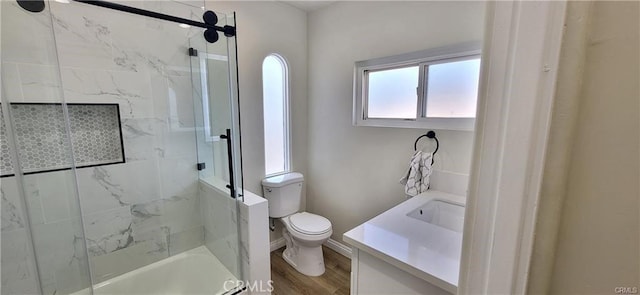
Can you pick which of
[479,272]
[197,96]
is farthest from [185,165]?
[479,272]

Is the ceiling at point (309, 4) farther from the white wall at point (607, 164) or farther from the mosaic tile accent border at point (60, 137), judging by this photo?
the white wall at point (607, 164)

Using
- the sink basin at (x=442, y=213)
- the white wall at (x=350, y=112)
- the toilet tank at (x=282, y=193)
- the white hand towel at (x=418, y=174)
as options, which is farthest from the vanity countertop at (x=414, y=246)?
the toilet tank at (x=282, y=193)

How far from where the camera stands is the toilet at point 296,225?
7.00 ft

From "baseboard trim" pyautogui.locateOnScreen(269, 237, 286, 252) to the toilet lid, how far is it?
1.32 ft

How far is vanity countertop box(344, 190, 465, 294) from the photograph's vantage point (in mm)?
926

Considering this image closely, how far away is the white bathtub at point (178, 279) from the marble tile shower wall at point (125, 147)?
0.26 feet

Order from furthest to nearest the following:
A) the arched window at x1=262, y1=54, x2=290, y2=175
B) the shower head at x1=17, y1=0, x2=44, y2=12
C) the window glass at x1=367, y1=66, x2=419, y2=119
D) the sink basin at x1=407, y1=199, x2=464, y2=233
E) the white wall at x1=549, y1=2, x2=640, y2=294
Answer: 1. the arched window at x1=262, y1=54, x2=290, y2=175
2. the window glass at x1=367, y1=66, x2=419, y2=119
3. the sink basin at x1=407, y1=199, x2=464, y2=233
4. the shower head at x1=17, y1=0, x2=44, y2=12
5. the white wall at x1=549, y1=2, x2=640, y2=294

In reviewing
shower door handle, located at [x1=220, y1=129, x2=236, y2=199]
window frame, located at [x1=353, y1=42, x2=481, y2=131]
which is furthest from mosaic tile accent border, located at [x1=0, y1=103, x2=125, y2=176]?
window frame, located at [x1=353, y1=42, x2=481, y2=131]

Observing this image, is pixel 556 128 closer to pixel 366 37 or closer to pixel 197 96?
pixel 366 37

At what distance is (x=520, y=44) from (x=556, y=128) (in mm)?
142

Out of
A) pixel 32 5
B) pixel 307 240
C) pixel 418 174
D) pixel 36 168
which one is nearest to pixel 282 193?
pixel 307 240

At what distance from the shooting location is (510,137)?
16.6 inches

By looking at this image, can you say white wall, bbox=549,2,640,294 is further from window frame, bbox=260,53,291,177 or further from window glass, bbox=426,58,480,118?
window frame, bbox=260,53,291,177

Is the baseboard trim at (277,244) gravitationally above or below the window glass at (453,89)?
below
